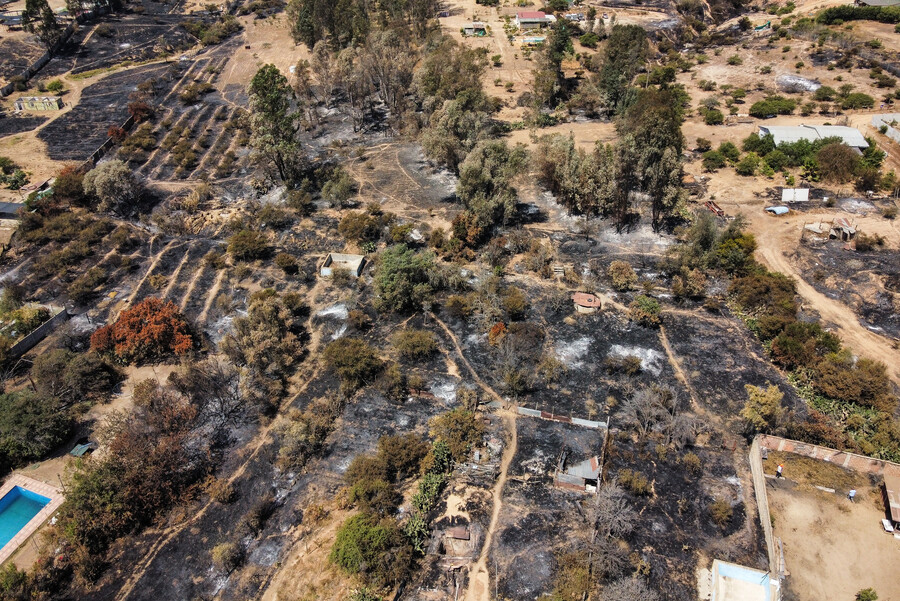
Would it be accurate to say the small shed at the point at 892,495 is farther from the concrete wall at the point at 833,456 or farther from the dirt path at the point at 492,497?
the dirt path at the point at 492,497

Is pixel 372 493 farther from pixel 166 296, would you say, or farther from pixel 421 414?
pixel 166 296

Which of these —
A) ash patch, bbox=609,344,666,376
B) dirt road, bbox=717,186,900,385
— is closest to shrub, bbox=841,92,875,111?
dirt road, bbox=717,186,900,385

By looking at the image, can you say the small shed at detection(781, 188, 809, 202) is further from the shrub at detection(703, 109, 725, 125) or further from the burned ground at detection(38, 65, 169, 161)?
the burned ground at detection(38, 65, 169, 161)

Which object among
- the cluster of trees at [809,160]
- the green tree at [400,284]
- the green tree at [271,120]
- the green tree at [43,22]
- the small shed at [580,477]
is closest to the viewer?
the small shed at [580,477]

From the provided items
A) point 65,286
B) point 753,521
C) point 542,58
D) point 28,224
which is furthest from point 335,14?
point 753,521

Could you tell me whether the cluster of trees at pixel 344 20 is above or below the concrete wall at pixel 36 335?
above

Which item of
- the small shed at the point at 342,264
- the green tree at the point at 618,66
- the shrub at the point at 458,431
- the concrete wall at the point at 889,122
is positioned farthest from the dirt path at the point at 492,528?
the concrete wall at the point at 889,122

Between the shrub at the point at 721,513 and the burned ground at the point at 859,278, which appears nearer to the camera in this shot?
the shrub at the point at 721,513
